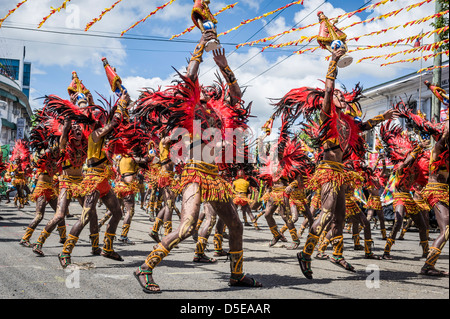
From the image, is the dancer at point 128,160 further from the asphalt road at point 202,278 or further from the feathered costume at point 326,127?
the feathered costume at point 326,127

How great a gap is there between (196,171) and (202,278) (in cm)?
156

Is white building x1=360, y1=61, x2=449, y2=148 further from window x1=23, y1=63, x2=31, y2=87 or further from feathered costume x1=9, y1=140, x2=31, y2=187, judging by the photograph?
window x1=23, y1=63, x2=31, y2=87

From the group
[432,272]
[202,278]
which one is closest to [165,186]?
[202,278]

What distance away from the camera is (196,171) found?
5117 millimetres

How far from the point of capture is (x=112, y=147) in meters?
7.42

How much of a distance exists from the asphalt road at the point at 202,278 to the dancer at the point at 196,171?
328 millimetres

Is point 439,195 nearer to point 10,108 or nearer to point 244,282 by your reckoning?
point 244,282

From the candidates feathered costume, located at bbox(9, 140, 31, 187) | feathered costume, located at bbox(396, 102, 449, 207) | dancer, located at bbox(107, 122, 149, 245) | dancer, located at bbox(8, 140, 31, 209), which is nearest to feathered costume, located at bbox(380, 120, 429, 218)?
feathered costume, located at bbox(396, 102, 449, 207)

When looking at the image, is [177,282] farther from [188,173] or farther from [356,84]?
[356,84]

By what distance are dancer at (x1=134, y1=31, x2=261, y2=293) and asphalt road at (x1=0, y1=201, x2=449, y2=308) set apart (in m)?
0.33

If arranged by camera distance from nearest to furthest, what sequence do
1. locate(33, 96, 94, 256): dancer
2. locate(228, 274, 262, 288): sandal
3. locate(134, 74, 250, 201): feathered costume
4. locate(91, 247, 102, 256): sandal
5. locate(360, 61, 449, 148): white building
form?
locate(134, 74, 250, 201): feathered costume < locate(228, 274, 262, 288): sandal < locate(33, 96, 94, 256): dancer < locate(91, 247, 102, 256): sandal < locate(360, 61, 449, 148): white building

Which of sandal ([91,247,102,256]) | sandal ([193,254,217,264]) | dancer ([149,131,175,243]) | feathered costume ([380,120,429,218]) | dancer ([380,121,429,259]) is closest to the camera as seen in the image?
sandal ([193,254,217,264])

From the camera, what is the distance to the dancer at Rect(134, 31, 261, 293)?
484 centimetres

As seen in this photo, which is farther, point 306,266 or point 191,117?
point 306,266
